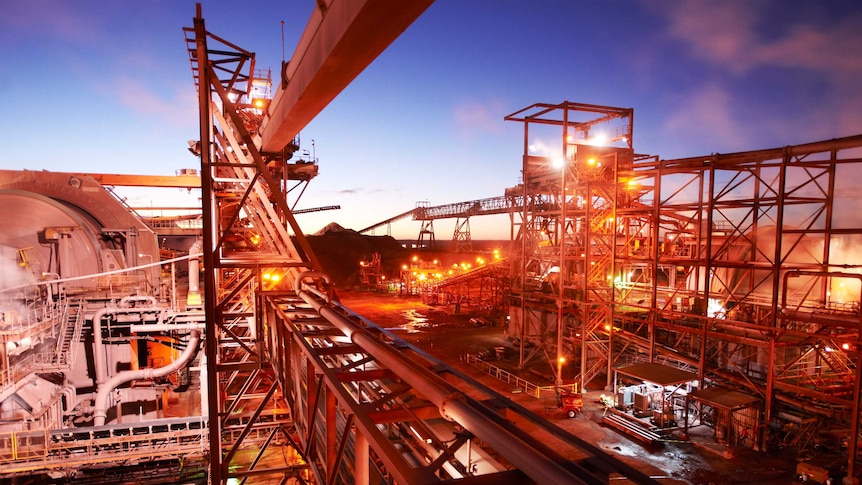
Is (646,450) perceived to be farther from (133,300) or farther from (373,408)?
(133,300)

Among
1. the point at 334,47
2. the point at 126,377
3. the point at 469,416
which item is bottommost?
the point at 126,377

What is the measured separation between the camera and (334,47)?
371 cm

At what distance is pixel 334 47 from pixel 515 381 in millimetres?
18894

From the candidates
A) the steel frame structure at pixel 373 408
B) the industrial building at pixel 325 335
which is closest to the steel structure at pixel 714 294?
the industrial building at pixel 325 335

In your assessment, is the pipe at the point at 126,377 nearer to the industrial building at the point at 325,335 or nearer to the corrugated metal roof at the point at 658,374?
the industrial building at the point at 325,335

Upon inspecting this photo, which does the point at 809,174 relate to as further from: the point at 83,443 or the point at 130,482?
the point at 83,443

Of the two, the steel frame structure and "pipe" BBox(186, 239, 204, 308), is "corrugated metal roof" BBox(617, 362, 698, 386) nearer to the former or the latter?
the steel frame structure

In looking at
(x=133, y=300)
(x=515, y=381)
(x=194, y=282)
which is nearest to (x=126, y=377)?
(x=133, y=300)

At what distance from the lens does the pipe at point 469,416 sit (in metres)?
1.81

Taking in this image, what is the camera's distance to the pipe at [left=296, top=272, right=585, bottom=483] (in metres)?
1.81

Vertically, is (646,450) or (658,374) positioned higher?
(658,374)

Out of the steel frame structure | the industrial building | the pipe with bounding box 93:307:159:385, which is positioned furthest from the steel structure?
the pipe with bounding box 93:307:159:385

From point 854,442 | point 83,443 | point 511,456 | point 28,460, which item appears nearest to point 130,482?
point 83,443

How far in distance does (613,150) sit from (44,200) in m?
27.2
